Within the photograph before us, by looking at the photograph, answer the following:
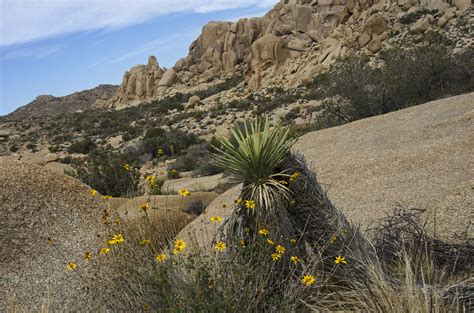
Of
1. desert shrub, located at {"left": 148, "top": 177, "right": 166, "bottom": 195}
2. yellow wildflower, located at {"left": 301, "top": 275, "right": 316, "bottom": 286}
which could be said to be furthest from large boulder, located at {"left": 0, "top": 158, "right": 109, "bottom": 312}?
yellow wildflower, located at {"left": 301, "top": 275, "right": 316, "bottom": 286}

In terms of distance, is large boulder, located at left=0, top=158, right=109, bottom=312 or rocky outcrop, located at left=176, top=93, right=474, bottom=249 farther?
rocky outcrop, located at left=176, top=93, right=474, bottom=249

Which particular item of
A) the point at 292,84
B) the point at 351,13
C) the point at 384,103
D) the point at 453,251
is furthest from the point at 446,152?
the point at 351,13

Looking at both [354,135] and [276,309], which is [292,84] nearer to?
[354,135]

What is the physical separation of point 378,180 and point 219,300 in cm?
582

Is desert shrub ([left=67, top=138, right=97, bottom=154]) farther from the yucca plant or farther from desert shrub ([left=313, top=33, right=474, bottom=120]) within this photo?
the yucca plant

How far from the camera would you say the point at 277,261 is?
468cm

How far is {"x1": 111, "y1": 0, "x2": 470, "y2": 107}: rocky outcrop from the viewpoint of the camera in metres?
40.2

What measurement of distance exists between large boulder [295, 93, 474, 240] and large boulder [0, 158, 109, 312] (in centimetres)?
353

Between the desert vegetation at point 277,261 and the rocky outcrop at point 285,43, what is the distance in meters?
35.1

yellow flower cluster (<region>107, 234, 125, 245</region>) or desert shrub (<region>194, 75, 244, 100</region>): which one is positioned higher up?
desert shrub (<region>194, 75, 244, 100</region>)

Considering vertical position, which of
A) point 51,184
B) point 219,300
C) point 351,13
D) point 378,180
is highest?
point 351,13

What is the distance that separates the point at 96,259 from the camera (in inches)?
201

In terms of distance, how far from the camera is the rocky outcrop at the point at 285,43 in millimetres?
40203

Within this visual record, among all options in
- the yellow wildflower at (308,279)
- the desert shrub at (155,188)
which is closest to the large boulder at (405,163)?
the yellow wildflower at (308,279)
